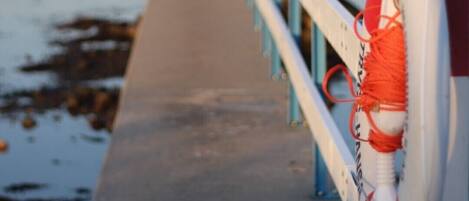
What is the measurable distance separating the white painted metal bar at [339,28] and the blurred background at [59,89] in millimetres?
3477

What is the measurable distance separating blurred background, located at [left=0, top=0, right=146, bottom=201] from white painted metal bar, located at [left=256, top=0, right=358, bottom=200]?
1.96 metres

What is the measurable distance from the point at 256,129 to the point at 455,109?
4.13m

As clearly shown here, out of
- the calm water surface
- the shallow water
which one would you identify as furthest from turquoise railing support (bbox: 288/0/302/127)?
the shallow water

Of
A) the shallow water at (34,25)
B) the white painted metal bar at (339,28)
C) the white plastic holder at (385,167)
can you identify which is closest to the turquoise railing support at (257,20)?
the shallow water at (34,25)

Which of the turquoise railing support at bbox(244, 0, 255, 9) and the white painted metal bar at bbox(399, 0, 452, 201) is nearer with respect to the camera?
the white painted metal bar at bbox(399, 0, 452, 201)

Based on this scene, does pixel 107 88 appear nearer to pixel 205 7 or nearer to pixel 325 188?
pixel 205 7

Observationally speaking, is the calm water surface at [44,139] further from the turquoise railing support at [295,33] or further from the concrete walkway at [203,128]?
the concrete walkway at [203,128]

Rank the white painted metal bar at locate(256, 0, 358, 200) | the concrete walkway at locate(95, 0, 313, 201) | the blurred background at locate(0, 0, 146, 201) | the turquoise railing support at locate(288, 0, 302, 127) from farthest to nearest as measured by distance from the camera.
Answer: the blurred background at locate(0, 0, 146, 201), the turquoise railing support at locate(288, 0, 302, 127), the concrete walkway at locate(95, 0, 313, 201), the white painted metal bar at locate(256, 0, 358, 200)

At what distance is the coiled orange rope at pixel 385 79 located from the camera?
249 cm

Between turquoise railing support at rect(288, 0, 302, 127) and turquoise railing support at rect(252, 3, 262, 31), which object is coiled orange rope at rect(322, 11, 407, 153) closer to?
turquoise railing support at rect(288, 0, 302, 127)

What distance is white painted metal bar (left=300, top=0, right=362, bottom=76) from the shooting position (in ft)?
11.6

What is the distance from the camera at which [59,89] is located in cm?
1186

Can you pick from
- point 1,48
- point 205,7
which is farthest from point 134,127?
point 1,48

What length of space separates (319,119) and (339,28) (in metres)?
0.67
